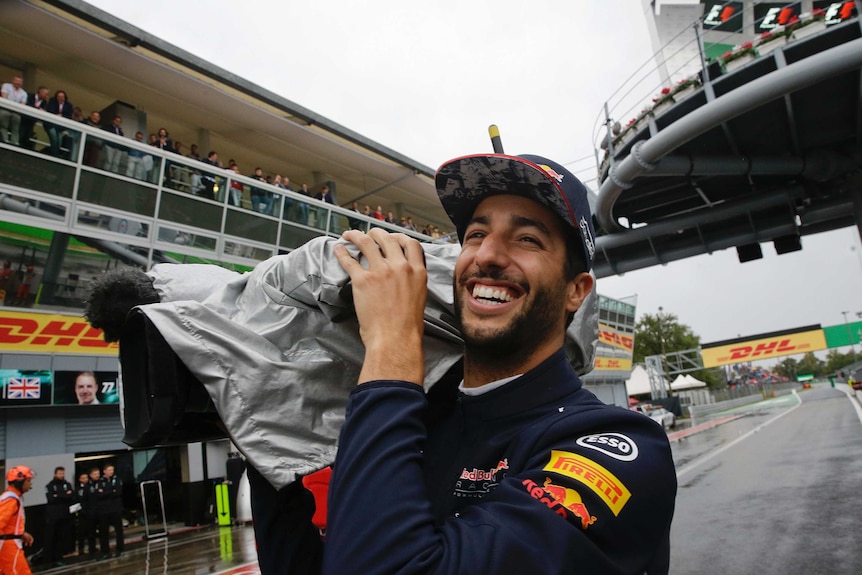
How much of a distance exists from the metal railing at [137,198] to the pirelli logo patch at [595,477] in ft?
44.0

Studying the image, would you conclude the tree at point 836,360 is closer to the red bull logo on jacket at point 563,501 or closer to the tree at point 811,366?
the tree at point 811,366

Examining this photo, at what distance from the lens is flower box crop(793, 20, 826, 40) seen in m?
8.73

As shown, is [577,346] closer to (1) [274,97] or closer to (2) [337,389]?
(2) [337,389]

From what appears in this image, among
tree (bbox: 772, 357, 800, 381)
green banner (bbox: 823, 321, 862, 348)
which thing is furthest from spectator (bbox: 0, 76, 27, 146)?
tree (bbox: 772, 357, 800, 381)

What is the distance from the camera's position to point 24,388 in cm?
1280

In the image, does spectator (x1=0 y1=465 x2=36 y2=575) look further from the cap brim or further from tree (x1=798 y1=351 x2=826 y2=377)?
tree (x1=798 y1=351 x2=826 y2=377)

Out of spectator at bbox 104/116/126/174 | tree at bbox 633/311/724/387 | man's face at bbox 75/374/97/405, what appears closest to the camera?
spectator at bbox 104/116/126/174

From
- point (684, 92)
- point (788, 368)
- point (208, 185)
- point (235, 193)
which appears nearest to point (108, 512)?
point (208, 185)

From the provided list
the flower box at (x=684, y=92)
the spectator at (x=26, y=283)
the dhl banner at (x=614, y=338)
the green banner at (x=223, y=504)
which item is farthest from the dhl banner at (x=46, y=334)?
the dhl banner at (x=614, y=338)

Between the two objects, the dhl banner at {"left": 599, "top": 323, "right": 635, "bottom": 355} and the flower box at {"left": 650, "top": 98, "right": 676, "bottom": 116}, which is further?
the dhl banner at {"left": 599, "top": 323, "right": 635, "bottom": 355}

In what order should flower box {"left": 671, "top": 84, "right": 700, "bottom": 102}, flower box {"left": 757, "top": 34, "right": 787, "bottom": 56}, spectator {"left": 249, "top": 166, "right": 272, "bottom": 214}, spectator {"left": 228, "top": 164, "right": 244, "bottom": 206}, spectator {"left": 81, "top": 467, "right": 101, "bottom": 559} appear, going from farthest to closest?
spectator {"left": 249, "top": 166, "right": 272, "bottom": 214} < spectator {"left": 228, "top": 164, "right": 244, "bottom": 206} < spectator {"left": 81, "top": 467, "right": 101, "bottom": 559} < flower box {"left": 671, "top": 84, "right": 700, "bottom": 102} < flower box {"left": 757, "top": 34, "right": 787, "bottom": 56}

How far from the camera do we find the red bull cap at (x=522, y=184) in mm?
1325

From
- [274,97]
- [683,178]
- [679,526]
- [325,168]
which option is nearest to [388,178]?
[325,168]

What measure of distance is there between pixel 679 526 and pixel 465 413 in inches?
353
